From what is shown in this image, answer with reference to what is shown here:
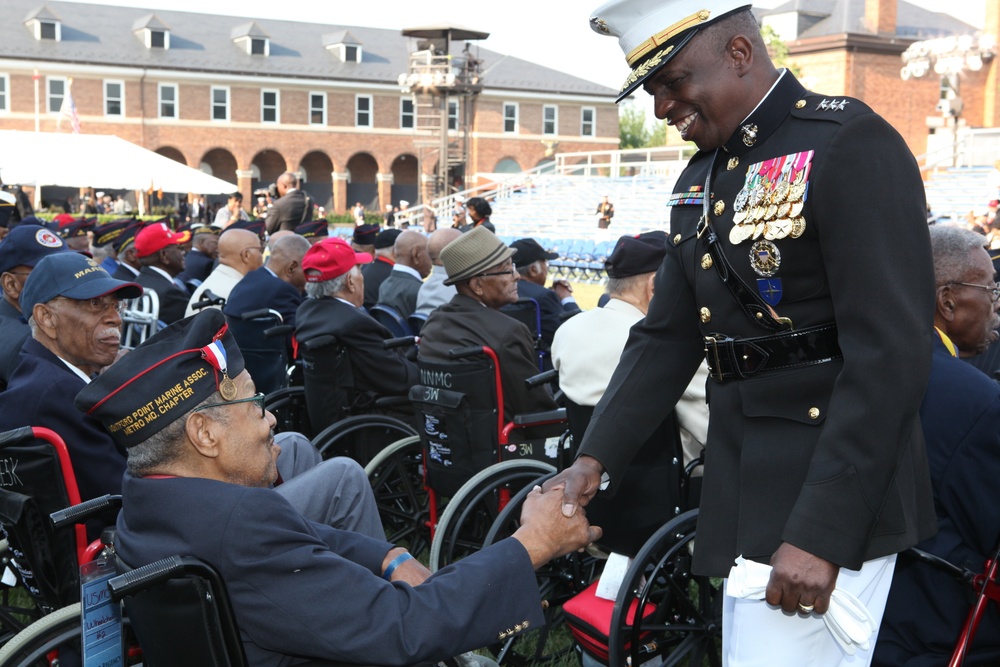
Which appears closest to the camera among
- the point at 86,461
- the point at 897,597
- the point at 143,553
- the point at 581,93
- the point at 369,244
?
the point at 143,553

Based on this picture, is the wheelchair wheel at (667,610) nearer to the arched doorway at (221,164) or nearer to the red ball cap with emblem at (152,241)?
the red ball cap with emblem at (152,241)

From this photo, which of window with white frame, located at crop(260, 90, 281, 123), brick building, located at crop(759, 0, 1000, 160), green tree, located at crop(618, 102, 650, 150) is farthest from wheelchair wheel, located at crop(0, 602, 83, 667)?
green tree, located at crop(618, 102, 650, 150)

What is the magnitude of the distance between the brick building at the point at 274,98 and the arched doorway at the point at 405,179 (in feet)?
0.25

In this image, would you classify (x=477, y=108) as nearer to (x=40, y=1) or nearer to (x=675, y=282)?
(x=40, y=1)

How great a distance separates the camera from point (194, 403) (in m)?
2.25

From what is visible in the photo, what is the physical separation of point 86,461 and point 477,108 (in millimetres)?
51515

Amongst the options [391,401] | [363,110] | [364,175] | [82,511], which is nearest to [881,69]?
[363,110]

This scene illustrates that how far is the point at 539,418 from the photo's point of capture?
4680 millimetres

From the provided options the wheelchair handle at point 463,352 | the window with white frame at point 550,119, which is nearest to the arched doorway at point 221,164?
the window with white frame at point 550,119

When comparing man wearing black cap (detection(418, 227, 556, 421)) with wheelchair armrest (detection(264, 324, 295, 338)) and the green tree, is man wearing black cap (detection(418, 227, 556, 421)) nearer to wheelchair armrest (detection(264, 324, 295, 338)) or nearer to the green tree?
wheelchair armrest (detection(264, 324, 295, 338))

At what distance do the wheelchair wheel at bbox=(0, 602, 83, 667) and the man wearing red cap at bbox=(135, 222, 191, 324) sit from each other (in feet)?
15.3

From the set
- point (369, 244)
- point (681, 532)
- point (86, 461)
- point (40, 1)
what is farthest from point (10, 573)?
point (40, 1)

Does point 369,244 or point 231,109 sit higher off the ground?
point 231,109

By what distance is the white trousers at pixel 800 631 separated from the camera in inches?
82.2
